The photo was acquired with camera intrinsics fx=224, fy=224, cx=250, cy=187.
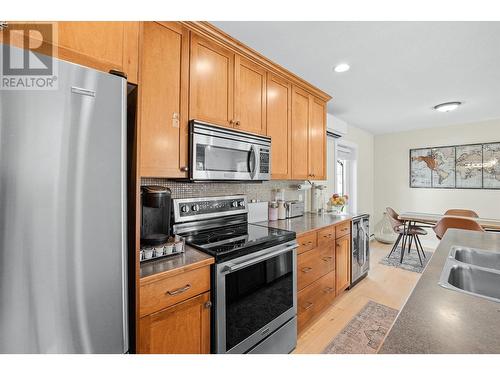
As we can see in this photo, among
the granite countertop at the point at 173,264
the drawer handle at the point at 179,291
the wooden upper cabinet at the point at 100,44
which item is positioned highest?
the wooden upper cabinet at the point at 100,44

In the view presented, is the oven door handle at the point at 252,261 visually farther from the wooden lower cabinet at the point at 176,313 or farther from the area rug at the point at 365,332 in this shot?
the area rug at the point at 365,332

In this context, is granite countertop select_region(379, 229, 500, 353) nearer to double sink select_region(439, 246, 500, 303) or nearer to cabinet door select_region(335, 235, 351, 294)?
double sink select_region(439, 246, 500, 303)

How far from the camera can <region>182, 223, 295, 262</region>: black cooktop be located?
132 cm

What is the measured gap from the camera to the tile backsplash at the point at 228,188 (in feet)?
5.69

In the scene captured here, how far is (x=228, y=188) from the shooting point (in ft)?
7.01

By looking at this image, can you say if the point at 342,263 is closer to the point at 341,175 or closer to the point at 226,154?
the point at 226,154

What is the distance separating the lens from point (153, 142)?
1387mm

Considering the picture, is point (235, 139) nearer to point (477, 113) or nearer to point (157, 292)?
point (157, 292)

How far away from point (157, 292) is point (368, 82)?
9.27 feet

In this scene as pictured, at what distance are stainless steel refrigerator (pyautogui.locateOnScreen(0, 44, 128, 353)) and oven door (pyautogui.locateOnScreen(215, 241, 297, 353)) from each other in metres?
0.52

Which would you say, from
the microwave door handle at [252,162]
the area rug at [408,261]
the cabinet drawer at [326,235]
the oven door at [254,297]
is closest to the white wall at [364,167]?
the area rug at [408,261]

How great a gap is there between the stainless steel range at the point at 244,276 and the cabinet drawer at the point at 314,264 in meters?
0.16

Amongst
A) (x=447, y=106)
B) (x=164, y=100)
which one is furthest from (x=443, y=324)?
(x=447, y=106)
